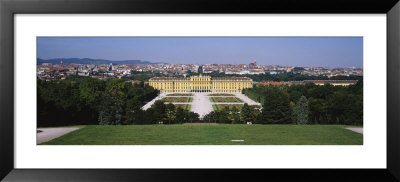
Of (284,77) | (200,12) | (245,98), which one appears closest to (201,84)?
(245,98)

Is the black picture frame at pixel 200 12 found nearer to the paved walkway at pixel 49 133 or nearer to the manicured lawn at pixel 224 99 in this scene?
the paved walkway at pixel 49 133

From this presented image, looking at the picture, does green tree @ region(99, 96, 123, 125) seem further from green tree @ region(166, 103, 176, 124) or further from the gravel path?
the gravel path

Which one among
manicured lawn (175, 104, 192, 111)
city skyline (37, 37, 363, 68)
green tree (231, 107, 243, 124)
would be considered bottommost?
green tree (231, 107, 243, 124)

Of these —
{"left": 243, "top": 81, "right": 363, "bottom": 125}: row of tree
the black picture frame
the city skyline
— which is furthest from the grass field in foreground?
the black picture frame

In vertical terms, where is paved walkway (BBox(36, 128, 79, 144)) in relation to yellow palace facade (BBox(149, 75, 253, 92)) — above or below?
below

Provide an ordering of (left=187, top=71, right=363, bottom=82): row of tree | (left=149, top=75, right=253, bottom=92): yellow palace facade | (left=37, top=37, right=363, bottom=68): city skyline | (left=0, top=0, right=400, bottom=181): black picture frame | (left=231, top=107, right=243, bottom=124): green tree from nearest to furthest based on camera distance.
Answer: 1. (left=0, top=0, right=400, bottom=181): black picture frame
2. (left=37, top=37, right=363, bottom=68): city skyline
3. (left=149, top=75, right=253, bottom=92): yellow palace facade
4. (left=187, top=71, right=363, bottom=82): row of tree
5. (left=231, top=107, right=243, bottom=124): green tree

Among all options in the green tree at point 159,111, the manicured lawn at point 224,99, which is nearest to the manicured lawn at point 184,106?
the green tree at point 159,111
